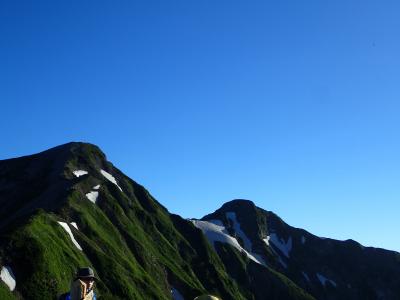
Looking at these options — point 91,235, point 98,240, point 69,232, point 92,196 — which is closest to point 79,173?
point 92,196

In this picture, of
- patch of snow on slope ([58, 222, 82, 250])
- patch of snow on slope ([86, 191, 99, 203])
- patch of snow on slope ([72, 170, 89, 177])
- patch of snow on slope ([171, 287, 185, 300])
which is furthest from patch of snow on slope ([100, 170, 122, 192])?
patch of snow on slope ([58, 222, 82, 250])

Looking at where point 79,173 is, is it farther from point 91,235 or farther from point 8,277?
point 8,277

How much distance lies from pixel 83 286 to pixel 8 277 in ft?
267

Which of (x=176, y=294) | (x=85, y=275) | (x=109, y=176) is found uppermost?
(x=109, y=176)

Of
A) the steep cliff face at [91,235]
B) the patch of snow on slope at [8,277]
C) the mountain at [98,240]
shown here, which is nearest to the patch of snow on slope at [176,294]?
the mountain at [98,240]

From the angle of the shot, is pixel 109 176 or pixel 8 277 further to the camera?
pixel 109 176

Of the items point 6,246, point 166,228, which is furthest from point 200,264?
point 6,246

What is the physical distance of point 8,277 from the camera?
91438 millimetres

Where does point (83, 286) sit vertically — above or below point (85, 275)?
below

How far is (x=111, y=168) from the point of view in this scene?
652 feet

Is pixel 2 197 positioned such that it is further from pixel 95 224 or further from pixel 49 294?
pixel 49 294

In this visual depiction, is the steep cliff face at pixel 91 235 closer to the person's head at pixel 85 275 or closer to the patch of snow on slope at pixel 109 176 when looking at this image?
the patch of snow on slope at pixel 109 176

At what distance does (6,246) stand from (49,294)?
12462 millimetres

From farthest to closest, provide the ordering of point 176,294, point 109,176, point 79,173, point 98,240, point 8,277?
point 109,176 < point 79,173 < point 176,294 < point 98,240 < point 8,277
